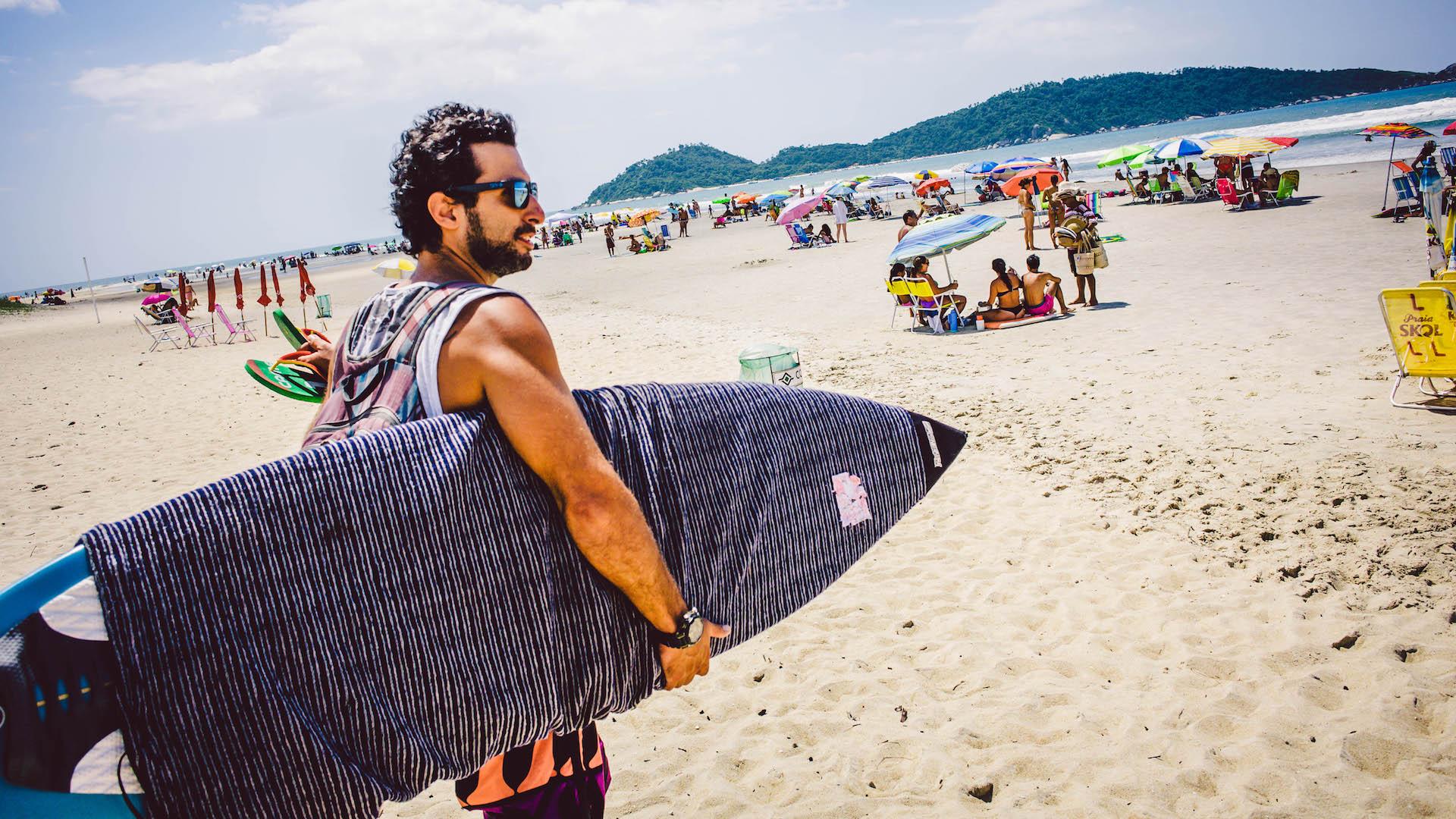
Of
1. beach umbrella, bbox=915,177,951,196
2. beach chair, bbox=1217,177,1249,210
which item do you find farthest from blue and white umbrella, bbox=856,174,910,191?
beach chair, bbox=1217,177,1249,210

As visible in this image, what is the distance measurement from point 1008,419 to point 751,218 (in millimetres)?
43334

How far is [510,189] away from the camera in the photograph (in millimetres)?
1473

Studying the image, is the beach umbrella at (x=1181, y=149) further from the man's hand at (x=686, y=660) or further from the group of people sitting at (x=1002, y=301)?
the man's hand at (x=686, y=660)

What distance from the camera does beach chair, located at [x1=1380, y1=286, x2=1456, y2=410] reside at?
5438mm

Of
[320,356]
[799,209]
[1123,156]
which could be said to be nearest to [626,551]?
[320,356]

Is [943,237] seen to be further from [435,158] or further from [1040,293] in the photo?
[435,158]

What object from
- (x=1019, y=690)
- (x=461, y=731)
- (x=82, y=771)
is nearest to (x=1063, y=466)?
(x=1019, y=690)

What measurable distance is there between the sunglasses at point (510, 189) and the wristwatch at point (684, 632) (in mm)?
857

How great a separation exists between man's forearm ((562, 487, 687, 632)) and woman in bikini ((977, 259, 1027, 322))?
1022 centimetres

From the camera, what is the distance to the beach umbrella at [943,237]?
10.7 m

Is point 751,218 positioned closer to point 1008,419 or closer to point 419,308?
point 1008,419

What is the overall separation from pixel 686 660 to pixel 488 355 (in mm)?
674

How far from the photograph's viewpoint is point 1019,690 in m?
3.26

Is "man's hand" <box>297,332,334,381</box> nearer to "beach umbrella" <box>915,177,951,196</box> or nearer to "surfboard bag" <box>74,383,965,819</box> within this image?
"surfboard bag" <box>74,383,965,819</box>
